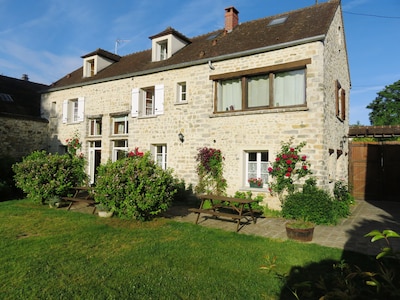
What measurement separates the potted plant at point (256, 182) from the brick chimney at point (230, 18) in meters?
7.30

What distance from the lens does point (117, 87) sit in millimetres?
13469

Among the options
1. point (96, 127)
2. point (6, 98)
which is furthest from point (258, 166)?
point (6, 98)

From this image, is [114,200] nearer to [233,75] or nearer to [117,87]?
[233,75]

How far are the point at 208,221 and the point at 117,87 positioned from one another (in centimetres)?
856

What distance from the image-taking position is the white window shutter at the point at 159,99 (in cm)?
1191

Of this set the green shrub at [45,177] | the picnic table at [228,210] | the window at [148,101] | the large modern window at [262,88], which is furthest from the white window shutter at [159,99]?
the picnic table at [228,210]

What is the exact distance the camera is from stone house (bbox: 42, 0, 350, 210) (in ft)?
Answer: 29.2

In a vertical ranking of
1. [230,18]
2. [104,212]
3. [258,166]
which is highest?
[230,18]

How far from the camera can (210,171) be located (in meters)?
10.5

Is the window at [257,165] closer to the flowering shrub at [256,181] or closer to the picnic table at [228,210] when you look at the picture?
the flowering shrub at [256,181]

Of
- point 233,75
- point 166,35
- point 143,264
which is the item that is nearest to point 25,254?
point 143,264

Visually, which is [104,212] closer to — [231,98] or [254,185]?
[254,185]

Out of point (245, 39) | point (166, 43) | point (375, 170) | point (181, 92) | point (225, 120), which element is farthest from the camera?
point (166, 43)

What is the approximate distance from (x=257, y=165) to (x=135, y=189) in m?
4.55
